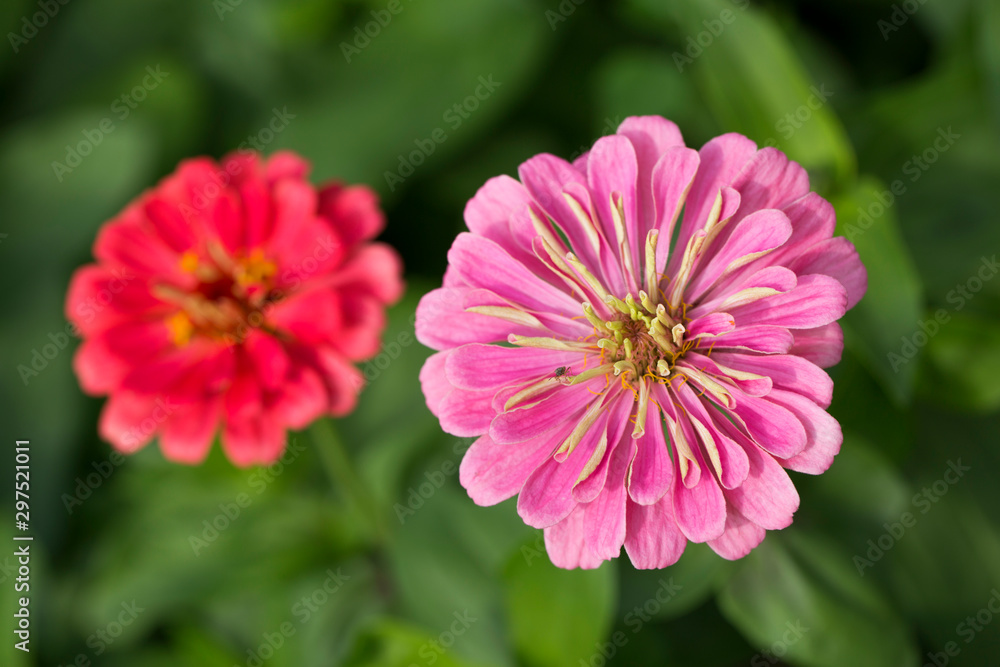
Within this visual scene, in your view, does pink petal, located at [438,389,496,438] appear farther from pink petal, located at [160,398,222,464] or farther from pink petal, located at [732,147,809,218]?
pink petal, located at [160,398,222,464]

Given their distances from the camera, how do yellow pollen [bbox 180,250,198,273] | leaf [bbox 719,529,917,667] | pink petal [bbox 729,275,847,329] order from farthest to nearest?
yellow pollen [bbox 180,250,198,273], leaf [bbox 719,529,917,667], pink petal [bbox 729,275,847,329]

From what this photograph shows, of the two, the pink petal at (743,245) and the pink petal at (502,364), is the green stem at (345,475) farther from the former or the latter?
the pink petal at (743,245)

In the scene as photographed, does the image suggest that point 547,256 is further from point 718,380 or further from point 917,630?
point 917,630

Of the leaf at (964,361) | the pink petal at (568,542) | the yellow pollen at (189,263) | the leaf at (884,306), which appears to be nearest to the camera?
the pink petal at (568,542)

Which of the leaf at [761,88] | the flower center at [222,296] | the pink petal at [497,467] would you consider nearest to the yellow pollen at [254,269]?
the flower center at [222,296]

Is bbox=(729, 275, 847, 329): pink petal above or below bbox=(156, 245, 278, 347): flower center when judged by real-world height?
below

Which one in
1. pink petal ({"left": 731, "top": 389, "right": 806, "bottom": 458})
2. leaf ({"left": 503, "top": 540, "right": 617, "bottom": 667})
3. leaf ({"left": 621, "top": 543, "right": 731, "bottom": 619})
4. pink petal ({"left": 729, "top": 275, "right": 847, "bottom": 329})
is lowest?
leaf ({"left": 621, "top": 543, "right": 731, "bottom": 619})

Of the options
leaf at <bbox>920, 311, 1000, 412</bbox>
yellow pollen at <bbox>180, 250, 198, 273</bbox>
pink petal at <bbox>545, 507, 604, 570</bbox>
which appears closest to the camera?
pink petal at <bbox>545, 507, 604, 570</bbox>

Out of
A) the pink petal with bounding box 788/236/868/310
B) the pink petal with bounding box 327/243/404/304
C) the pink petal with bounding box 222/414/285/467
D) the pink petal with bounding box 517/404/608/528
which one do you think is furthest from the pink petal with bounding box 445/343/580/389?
the pink petal with bounding box 222/414/285/467

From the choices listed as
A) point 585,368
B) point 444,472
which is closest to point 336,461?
point 444,472
